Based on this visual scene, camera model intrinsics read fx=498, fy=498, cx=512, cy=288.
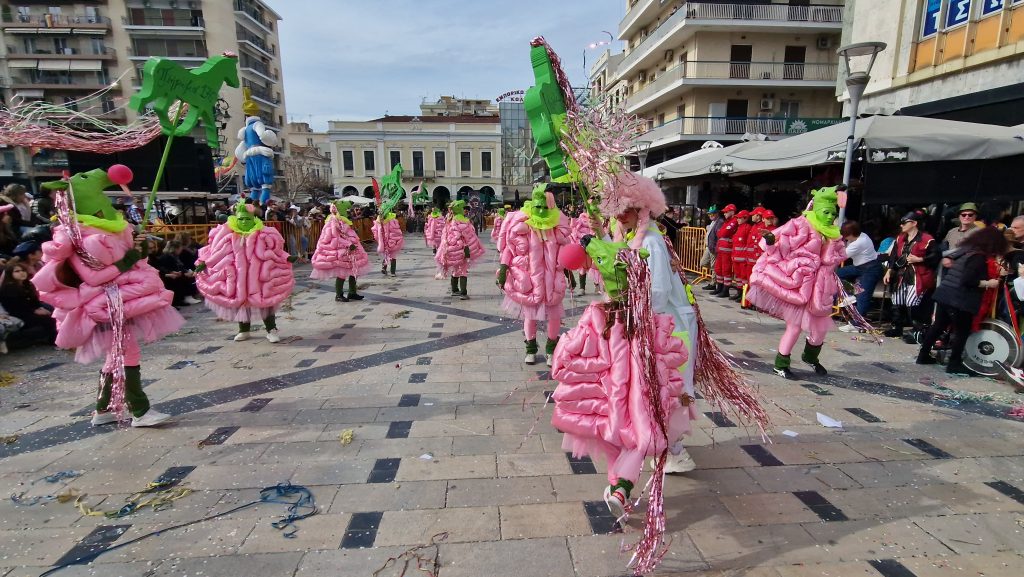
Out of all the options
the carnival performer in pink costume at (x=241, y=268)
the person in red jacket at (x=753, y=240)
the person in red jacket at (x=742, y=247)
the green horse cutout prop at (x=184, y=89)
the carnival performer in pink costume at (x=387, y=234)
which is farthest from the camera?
the carnival performer in pink costume at (x=387, y=234)

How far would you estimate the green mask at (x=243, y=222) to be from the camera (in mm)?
5983

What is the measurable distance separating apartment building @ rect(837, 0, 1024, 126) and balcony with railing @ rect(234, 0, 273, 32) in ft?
143

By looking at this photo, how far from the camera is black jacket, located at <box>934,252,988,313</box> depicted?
468 centimetres

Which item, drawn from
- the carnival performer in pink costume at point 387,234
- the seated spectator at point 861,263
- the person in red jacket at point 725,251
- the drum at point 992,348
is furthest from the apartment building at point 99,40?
the drum at point 992,348

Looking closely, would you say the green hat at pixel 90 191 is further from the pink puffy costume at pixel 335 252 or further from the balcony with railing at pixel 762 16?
the balcony with railing at pixel 762 16

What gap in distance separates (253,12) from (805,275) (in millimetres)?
50908

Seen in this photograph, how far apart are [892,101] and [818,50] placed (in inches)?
581

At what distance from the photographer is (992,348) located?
16.2 ft

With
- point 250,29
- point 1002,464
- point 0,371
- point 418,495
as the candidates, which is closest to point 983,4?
point 1002,464

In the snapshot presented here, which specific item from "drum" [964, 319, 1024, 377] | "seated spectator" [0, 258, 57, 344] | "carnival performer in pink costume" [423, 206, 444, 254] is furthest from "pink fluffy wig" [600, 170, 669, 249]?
"carnival performer in pink costume" [423, 206, 444, 254]

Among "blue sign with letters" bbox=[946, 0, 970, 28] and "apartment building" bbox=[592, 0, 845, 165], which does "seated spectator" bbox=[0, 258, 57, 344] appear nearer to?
"blue sign with letters" bbox=[946, 0, 970, 28]

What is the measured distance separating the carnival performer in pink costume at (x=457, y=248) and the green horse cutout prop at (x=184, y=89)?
4.92 m

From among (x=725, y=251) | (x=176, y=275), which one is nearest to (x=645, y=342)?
(x=725, y=251)

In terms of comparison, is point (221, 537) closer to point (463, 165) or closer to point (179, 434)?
point (179, 434)
